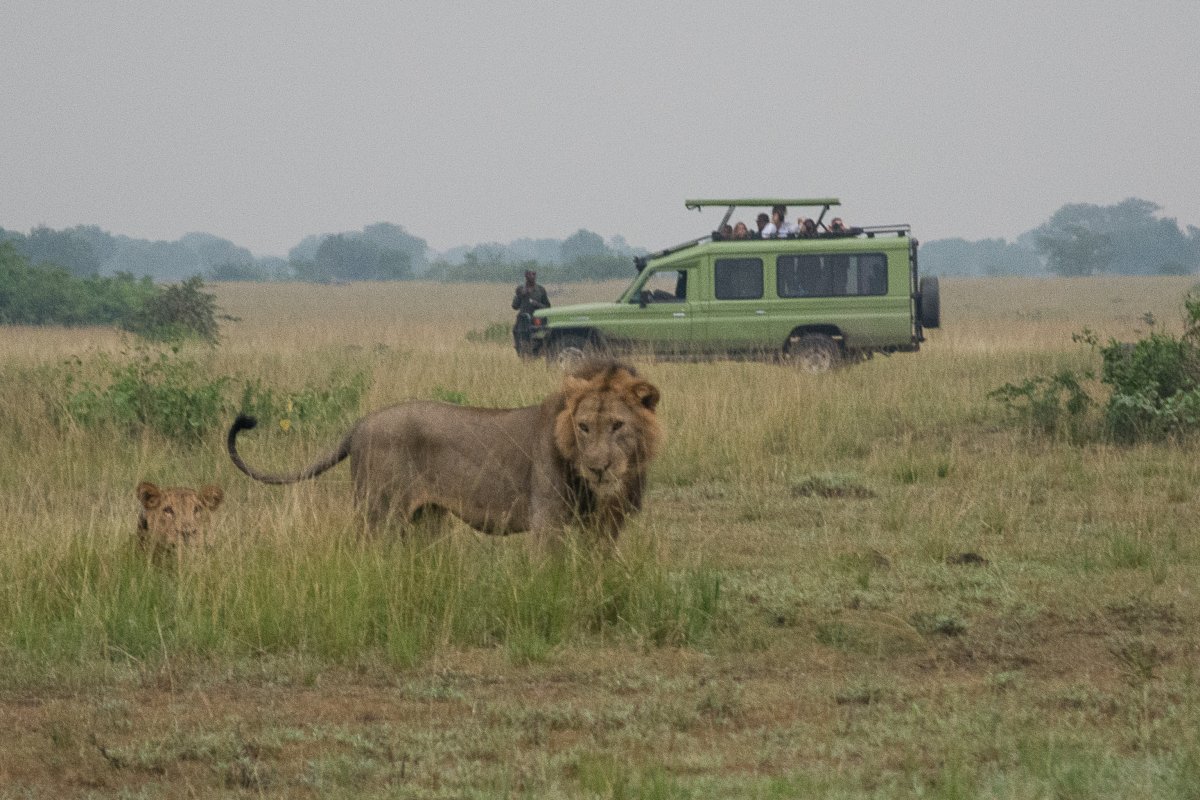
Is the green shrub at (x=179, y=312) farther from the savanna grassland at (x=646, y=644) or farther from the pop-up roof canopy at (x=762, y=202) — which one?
the savanna grassland at (x=646, y=644)

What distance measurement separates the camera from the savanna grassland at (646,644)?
16.1 feet

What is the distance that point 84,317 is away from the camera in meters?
37.9

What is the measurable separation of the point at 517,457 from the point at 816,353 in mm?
13758

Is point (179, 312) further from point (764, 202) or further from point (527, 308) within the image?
point (764, 202)

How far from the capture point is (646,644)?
21.4 feet

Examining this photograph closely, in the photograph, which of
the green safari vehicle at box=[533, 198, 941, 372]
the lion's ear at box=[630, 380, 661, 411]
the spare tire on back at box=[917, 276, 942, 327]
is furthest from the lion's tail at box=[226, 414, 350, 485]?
the spare tire on back at box=[917, 276, 942, 327]

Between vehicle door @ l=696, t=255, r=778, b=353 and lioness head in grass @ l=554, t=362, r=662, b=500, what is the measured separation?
44.4 feet

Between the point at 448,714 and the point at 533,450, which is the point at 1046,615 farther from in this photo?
the point at 448,714

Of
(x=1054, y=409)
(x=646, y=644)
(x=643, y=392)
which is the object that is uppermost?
(x=643, y=392)

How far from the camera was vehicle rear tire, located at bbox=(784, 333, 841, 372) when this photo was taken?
818 inches

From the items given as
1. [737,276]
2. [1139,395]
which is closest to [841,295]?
[737,276]

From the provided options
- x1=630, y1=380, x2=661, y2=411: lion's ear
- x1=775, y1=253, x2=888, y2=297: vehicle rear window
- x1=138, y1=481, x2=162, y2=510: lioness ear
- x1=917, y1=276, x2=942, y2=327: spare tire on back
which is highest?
x1=775, y1=253, x2=888, y2=297: vehicle rear window

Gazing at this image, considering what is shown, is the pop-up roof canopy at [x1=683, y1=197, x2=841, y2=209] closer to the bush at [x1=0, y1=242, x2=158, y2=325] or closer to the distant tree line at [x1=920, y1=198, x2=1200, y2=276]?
the bush at [x1=0, y1=242, x2=158, y2=325]

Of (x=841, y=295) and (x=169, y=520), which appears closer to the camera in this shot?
(x=169, y=520)
